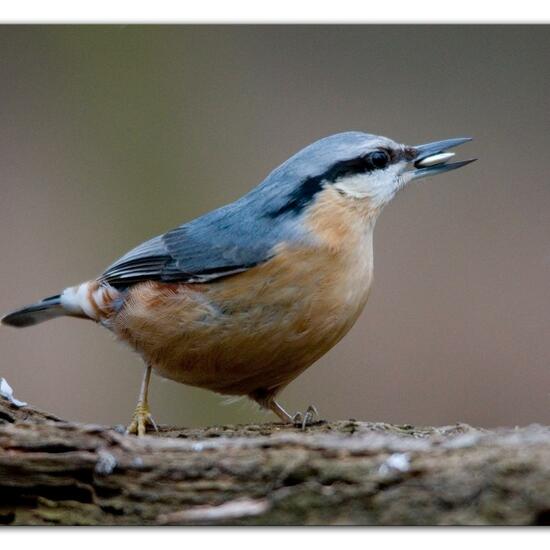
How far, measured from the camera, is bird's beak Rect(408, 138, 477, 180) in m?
2.89

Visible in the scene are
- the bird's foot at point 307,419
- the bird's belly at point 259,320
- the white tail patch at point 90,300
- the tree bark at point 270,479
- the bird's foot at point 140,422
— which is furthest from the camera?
the white tail patch at point 90,300

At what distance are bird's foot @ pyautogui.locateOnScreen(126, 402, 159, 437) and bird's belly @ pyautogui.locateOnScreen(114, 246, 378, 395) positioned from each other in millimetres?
244

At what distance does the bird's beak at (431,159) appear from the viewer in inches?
114

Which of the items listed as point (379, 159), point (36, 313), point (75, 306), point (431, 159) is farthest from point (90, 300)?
point (431, 159)

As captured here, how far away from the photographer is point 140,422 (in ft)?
9.83

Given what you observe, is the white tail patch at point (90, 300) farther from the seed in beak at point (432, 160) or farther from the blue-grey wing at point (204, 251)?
the seed in beak at point (432, 160)

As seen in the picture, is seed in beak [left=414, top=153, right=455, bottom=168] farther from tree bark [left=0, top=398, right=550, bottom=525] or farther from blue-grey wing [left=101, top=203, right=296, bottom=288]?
tree bark [left=0, top=398, right=550, bottom=525]

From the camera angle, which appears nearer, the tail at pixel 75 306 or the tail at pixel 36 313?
the tail at pixel 75 306

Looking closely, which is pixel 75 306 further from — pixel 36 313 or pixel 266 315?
pixel 266 315

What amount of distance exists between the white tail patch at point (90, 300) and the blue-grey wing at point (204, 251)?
0.13 feet

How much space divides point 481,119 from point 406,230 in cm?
55

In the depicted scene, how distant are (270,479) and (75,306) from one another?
1455mm

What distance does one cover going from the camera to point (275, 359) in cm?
270

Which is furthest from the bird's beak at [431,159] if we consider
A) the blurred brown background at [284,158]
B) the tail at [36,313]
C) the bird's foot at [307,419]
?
the tail at [36,313]
